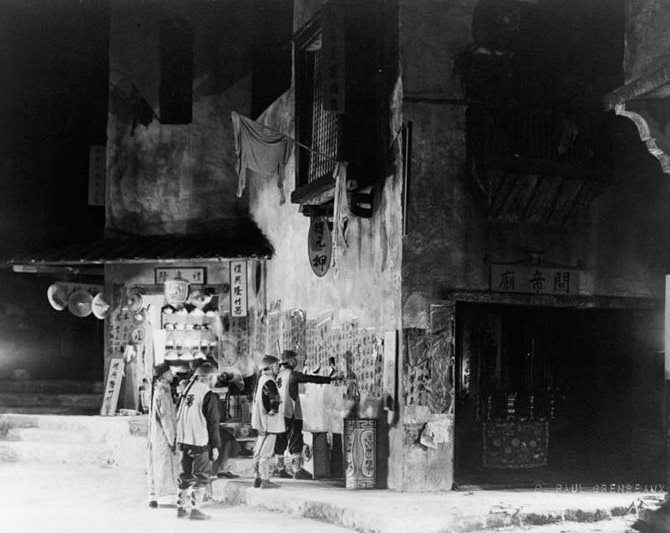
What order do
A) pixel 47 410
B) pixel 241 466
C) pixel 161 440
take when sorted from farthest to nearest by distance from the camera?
pixel 47 410 → pixel 241 466 → pixel 161 440

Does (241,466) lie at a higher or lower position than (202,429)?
→ lower

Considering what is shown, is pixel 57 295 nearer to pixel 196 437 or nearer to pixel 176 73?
pixel 176 73

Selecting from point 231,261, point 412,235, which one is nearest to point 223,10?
point 231,261

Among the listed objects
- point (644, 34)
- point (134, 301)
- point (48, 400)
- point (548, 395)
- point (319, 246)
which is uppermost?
point (644, 34)

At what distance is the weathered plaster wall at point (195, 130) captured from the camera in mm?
22406

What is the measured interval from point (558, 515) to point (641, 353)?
4.52 m

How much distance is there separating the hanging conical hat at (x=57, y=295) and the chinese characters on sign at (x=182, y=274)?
89.9 inches

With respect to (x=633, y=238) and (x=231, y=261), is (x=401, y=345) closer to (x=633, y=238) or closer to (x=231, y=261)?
(x=633, y=238)

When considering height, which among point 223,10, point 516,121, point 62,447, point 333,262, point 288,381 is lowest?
point 62,447

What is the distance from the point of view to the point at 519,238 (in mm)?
14000

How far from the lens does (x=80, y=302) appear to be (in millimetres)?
22359

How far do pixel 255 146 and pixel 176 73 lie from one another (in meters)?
6.54

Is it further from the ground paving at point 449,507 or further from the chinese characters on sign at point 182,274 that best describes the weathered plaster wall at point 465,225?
the chinese characters on sign at point 182,274

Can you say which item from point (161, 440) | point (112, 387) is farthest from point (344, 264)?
point (112, 387)
